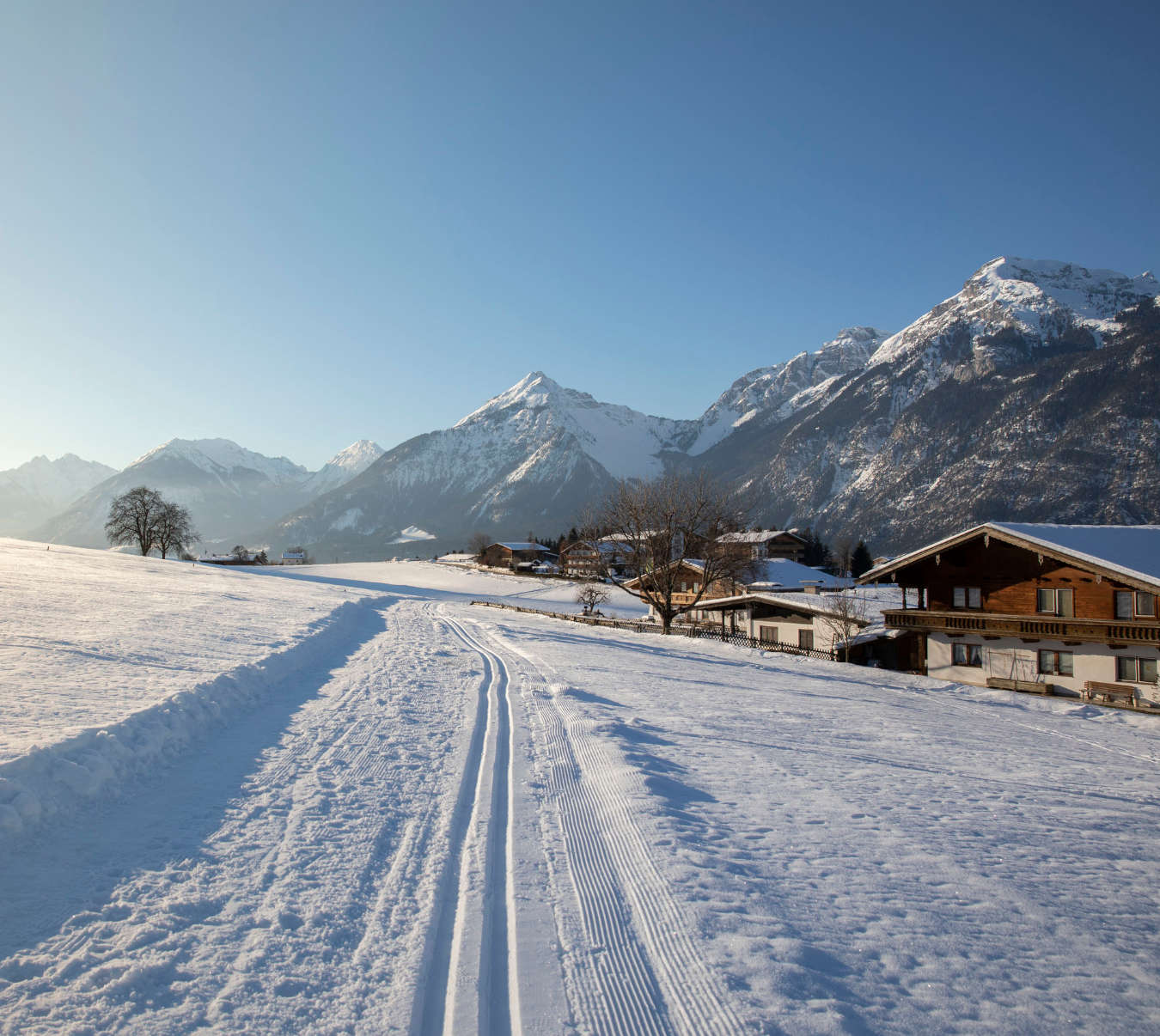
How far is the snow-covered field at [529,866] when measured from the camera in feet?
14.5

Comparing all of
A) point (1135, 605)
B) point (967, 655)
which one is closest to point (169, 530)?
point (967, 655)

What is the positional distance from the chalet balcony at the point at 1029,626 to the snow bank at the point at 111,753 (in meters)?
32.6

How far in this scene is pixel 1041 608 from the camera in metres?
30.4

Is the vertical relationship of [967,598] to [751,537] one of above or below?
below

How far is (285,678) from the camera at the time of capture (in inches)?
615

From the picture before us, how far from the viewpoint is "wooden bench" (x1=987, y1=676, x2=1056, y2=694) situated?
28719 millimetres

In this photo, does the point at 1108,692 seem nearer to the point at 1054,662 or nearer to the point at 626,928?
the point at 1054,662

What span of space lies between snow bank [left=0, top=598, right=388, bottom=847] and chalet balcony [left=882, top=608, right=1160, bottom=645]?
1285 inches

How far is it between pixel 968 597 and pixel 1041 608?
3427 millimetres

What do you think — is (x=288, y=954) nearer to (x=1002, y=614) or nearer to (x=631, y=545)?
(x=1002, y=614)

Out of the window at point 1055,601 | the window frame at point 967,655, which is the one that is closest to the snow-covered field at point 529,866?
the window at point 1055,601

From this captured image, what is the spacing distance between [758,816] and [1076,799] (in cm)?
627

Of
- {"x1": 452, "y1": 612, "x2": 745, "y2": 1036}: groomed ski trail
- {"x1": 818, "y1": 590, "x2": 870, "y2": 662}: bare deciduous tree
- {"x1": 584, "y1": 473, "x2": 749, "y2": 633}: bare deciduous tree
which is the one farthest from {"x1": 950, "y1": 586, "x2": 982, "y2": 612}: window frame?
{"x1": 452, "y1": 612, "x2": 745, "y2": 1036}: groomed ski trail

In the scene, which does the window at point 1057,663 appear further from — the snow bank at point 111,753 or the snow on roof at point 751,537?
the snow bank at point 111,753
